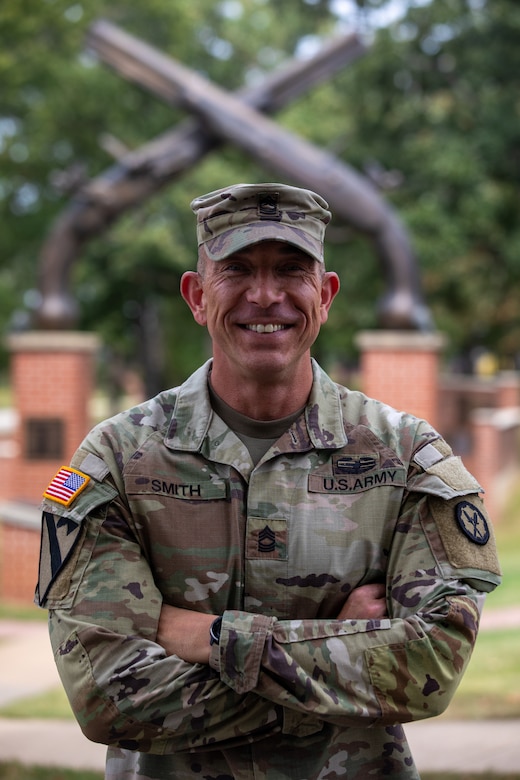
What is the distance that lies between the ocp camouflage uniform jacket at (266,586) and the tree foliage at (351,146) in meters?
11.6

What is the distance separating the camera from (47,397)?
11680mm

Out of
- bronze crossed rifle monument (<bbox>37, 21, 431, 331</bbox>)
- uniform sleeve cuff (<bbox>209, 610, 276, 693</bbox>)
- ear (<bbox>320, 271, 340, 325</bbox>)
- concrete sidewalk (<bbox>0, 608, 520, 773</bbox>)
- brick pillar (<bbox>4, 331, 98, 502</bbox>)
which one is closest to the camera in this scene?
uniform sleeve cuff (<bbox>209, 610, 276, 693</bbox>)

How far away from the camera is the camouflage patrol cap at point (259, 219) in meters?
2.22

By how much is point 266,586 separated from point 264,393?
433 mm

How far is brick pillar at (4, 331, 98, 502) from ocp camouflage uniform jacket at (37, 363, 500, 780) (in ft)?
30.7

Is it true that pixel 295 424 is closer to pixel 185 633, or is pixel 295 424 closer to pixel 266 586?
pixel 266 586

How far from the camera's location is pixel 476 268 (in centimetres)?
1862

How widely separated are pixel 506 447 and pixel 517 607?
263 inches

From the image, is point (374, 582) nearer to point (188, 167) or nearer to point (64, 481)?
point (64, 481)

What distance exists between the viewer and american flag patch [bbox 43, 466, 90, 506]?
226cm

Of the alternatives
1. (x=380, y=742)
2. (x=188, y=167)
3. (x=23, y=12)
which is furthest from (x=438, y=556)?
(x=188, y=167)

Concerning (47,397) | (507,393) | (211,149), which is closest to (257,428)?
(47,397)

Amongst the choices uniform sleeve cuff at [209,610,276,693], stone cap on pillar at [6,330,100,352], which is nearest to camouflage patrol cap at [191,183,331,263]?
uniform sleeve cuff at [209,610,276,693]

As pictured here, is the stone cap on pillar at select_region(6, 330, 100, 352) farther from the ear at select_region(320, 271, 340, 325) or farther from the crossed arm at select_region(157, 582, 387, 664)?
the crossed arm at select_region(157, 582, 387, 664)
